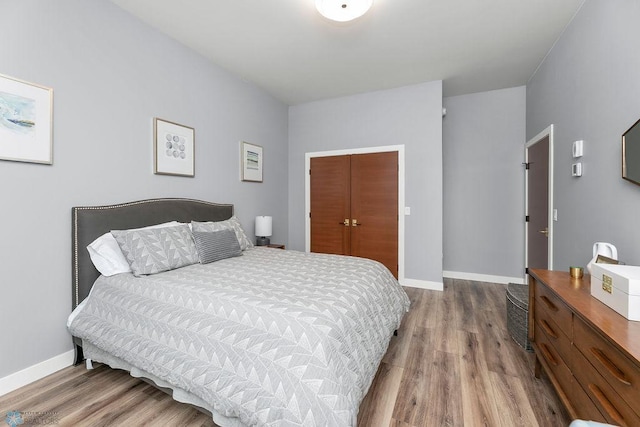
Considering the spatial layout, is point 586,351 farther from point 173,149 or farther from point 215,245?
point 173,149

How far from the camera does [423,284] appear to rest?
409 centimetres

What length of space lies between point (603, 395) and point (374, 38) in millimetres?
3151

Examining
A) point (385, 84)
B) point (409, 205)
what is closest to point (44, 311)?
point (409, 205)

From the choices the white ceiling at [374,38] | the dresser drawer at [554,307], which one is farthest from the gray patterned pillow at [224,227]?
the dresser drawer at [554,307]

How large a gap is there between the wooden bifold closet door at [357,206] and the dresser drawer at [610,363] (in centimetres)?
292

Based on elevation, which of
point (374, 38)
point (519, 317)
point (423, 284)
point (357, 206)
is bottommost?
point (423, 284)

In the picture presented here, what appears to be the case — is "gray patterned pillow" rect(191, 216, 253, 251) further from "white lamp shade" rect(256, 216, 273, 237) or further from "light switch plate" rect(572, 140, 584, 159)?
"light switch plate" rect(572, 140, 584, 159)

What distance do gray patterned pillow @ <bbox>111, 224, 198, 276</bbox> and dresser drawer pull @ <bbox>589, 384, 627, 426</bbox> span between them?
102 inches

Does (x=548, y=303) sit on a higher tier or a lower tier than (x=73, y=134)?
lower

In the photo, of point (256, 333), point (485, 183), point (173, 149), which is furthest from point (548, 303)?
point (173, 149)

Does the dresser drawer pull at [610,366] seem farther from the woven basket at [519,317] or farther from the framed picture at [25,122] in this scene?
the framed picture at [25,122]

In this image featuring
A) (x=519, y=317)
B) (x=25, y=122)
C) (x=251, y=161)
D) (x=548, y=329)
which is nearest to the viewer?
(x=548, y=329)

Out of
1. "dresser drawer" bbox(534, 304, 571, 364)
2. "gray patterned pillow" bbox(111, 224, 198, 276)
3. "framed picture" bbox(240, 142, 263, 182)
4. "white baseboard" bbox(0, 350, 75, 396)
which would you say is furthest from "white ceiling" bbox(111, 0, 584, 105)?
"white baseboard" bbox(0, 350, 75, 396)

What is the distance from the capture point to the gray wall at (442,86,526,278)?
421 centimetres
